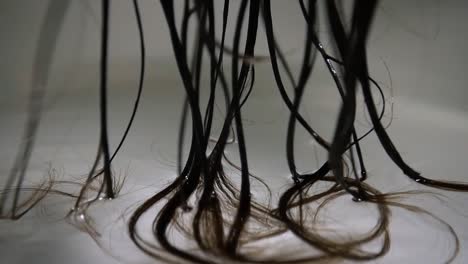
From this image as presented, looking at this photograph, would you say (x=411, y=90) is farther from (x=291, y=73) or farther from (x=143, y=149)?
(x=143, y=149)

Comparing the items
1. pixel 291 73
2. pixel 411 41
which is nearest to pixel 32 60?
pixel 291 73

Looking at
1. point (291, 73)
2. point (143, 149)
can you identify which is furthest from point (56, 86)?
point (291, 73)

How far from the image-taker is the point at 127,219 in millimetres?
502

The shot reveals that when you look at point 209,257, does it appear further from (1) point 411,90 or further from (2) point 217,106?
(1) point 411,90

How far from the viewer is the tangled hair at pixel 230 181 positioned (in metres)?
0.45

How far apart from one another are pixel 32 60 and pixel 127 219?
0.26 m

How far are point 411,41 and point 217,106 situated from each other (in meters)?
0.27

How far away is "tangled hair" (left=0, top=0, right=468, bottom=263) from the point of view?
1.47 ft

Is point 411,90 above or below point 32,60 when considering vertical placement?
above

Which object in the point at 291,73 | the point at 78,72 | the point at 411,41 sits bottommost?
the point at 78,72

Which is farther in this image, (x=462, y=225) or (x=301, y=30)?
(x=301, y=30)

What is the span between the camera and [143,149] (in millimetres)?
593

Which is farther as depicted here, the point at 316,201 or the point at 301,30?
the point at 301,30

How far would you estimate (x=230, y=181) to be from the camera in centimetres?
54
